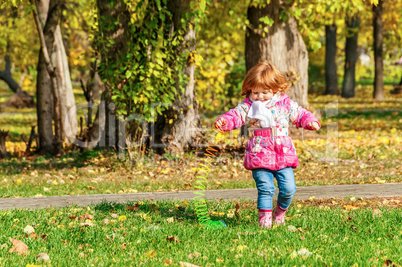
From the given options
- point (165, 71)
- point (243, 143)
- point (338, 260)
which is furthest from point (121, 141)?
point (338, 260)

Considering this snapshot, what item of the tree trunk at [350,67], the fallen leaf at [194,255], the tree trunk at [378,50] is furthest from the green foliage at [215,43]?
the tree trunk at [350,67]

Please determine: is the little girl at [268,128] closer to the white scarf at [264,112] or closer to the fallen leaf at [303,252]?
the white scarf at [264,112]

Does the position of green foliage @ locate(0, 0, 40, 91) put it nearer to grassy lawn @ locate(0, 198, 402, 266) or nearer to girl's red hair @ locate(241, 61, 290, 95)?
grassy lawn @ locate(0, 198, 402, 266)

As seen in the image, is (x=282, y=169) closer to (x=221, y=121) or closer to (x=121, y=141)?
(x=221, y=121)

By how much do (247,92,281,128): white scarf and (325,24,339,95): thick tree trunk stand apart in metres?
22.9

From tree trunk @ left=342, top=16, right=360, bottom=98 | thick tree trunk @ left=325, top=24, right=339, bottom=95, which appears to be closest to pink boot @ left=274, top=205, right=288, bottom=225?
tree trunk @ left=342, top=16, right=360, bottom=98

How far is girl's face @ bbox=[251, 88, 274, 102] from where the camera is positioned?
4.77m

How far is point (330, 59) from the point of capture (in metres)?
26.9

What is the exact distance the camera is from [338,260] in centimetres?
368

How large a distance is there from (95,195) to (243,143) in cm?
454

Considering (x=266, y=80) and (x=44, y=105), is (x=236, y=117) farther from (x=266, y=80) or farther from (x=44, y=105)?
(x=44, y=105)

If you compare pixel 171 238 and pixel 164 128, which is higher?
pixel 164 128

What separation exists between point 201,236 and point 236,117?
114cm

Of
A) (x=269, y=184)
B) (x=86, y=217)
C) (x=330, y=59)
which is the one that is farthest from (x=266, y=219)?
(x=330, y=59)
